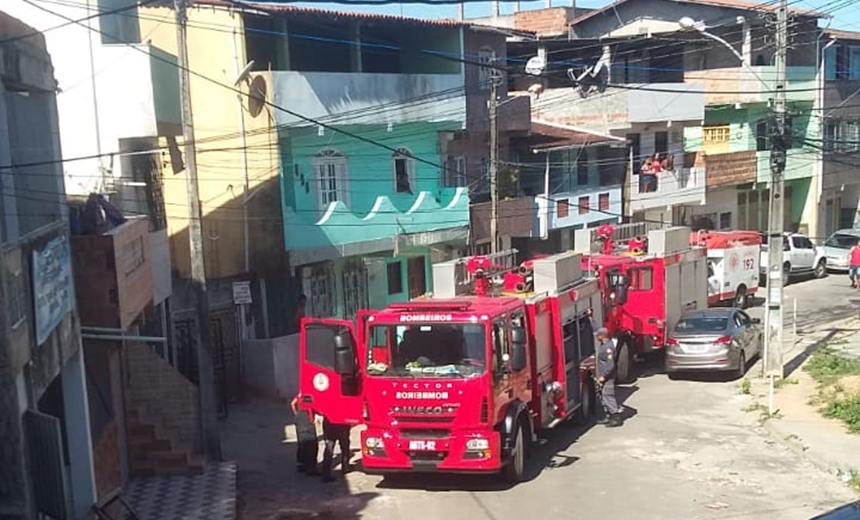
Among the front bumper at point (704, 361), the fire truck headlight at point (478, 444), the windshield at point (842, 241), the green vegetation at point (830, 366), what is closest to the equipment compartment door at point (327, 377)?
the fire truck headlight at point (478, 444)

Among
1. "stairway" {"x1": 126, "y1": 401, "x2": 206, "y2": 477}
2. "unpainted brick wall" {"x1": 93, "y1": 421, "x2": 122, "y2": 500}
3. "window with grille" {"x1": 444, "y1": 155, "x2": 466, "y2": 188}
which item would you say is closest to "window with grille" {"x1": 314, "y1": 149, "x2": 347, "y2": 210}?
"window with grille" {"x1": 444, "y1": 155, "x2": 466, "y2": 188}

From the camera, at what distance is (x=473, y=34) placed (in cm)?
3036

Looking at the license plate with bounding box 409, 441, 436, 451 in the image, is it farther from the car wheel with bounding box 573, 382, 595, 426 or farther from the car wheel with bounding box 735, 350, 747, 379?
the car wheel with bounding box 735, 350, 747, 379

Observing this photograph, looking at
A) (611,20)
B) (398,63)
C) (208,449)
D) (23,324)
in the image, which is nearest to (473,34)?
(398,63)

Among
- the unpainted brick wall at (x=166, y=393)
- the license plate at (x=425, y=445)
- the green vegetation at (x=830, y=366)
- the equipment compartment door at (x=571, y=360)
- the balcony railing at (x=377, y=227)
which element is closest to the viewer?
the license plate at (x=425, y=445)

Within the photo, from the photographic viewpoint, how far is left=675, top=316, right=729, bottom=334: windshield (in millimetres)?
21938

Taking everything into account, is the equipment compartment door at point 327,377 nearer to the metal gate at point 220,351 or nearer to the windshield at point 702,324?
the metal gate at point 220,351

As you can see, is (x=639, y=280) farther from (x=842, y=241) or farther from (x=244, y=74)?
(x=842, y=241)

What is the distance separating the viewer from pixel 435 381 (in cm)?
1363

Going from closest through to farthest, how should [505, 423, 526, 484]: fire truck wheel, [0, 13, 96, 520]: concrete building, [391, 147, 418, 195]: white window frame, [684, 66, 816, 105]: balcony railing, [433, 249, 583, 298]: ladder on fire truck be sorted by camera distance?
[0, 13, 96, 520]: concrete building < [505, 423, 526, 484]: fire truck wheel < [433, 249, 583, 298]: ladder on fire truck < [391, 147, 418, 195]: white window frame < [684, 66, 816, 105]: balcony railing

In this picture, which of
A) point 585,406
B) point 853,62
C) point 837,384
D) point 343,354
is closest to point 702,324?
point 837,384

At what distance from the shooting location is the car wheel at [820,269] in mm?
38844

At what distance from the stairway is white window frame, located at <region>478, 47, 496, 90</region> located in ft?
56.8

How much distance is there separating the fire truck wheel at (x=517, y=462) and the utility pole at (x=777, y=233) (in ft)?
29.8
